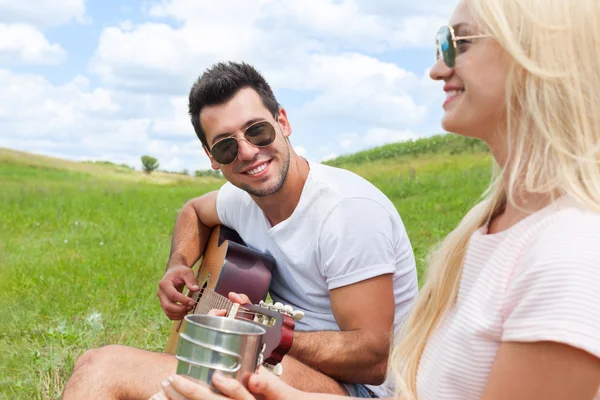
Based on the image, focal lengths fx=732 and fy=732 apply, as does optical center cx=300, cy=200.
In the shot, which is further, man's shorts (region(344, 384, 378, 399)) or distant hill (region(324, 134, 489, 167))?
distant hill (region(324, 134, 489, 167))

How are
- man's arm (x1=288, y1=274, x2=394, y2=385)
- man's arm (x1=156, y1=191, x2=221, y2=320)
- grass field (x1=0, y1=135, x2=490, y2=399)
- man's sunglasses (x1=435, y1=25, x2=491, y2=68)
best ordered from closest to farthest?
man's sunglasses (x1=435, y1=25, x2=491, y2=68) → man's arm (x1=288, y1=274, x2=394, y2=385) → man's arm (x1=156, y1=191, x2=221, y2=320) → grass field (x1=0, y1=135, x2=490, y2=399)

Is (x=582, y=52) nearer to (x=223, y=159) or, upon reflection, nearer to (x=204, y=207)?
(x=223, y=159)

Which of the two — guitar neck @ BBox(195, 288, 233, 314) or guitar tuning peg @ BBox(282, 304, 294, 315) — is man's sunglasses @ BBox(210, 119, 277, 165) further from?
guitar tuning peg @ BBox(282, 304, 294, 315)

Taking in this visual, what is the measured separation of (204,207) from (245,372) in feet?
8.65

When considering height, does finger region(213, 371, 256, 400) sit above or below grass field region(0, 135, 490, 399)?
above

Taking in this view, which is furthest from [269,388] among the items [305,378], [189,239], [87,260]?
[87,260]

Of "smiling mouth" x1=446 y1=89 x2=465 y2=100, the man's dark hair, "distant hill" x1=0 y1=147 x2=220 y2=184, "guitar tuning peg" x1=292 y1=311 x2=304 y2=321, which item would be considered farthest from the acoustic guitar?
"distant hill" x1=0 y1=147 x2=220 y2=184

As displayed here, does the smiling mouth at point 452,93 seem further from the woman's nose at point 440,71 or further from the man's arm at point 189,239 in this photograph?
the man's arm at point 189,239

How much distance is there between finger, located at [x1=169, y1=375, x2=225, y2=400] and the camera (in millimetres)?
1466

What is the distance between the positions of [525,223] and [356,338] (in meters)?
1.30

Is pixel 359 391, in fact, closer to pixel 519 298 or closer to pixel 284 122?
pixel 284 122

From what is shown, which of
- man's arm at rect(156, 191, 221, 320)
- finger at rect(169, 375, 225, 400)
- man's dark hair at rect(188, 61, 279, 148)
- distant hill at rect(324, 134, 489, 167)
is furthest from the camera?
distant hill at rect(324, 134, 489, 167)

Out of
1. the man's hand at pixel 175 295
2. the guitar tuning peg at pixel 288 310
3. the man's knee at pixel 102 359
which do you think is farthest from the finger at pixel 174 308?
the guitar tuning peg at pixel 288 310

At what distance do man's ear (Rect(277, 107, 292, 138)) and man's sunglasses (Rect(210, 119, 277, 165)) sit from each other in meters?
0.26
